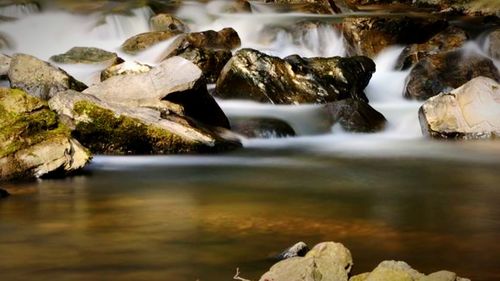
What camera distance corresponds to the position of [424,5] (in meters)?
27.7

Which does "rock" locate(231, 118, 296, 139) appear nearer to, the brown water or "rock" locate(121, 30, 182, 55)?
the brown water

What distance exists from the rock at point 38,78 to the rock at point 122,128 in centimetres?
212

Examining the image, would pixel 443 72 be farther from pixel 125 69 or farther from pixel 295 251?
pixel 295 251

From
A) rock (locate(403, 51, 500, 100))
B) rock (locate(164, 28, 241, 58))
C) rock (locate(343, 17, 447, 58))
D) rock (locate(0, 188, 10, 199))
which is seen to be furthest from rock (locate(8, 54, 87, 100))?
rock (locate(343, 17, 447, 58))

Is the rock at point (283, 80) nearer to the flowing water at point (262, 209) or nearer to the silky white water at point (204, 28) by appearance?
the silky white water at point (204, 28)

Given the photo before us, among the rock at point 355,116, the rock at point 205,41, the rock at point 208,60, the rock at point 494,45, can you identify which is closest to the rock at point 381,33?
the rock at point 494,45

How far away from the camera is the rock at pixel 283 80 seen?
14.5 meters

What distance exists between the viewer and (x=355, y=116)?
532 inches

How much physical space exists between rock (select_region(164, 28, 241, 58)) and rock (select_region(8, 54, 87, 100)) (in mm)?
3952

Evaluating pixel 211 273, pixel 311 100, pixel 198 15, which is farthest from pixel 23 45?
pixel 211 273

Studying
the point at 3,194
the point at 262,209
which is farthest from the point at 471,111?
the point at 3,194

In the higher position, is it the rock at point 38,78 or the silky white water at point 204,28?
the silky white water at point 204,28

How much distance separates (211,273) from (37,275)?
1.13 meters

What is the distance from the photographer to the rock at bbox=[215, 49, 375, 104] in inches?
569
